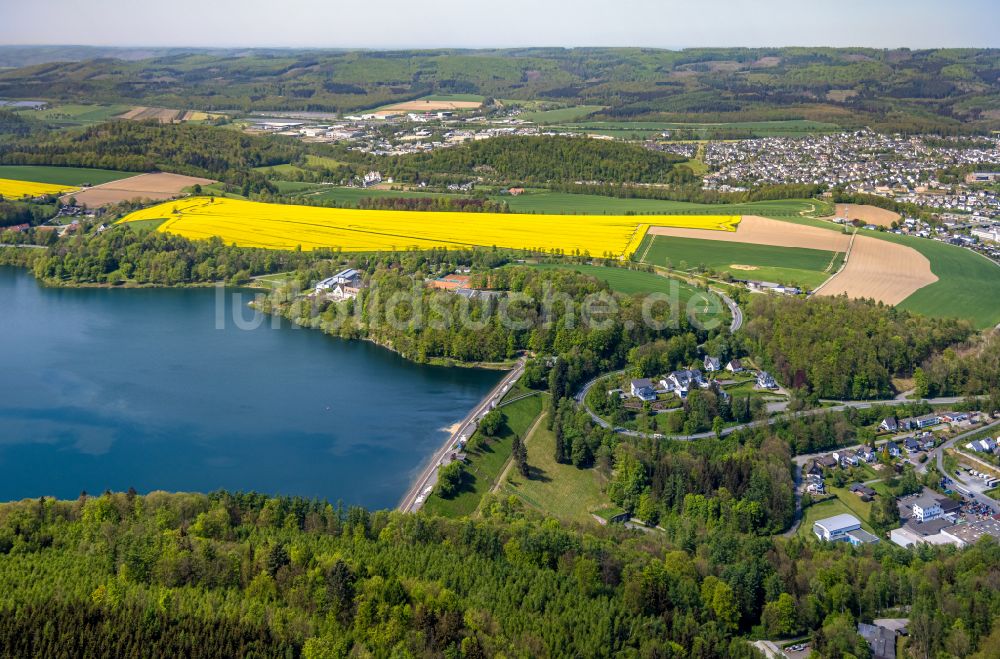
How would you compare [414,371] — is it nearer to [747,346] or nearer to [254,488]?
[254,488]

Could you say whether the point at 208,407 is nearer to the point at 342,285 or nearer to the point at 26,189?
the point at 342,285

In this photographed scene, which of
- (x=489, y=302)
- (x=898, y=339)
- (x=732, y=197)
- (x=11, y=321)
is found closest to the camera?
(x=898, y=339)

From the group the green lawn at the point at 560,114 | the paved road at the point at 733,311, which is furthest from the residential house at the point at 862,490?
the green lawn at the point at 560,114

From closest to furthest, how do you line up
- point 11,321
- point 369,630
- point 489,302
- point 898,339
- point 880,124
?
1. point 369,630
2. point 898,339
3. point 489,302
4. point 11,321
5. point 880,124

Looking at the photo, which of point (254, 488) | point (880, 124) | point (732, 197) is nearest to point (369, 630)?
point (254, 488)

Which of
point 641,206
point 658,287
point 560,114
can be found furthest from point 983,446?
point 560,114

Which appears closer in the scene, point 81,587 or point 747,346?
point 81,587

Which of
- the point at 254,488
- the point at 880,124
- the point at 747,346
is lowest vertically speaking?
the point at 254,488

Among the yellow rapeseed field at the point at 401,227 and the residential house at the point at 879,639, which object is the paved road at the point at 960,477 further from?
the yellow rapeseed field at the point at 401,227
